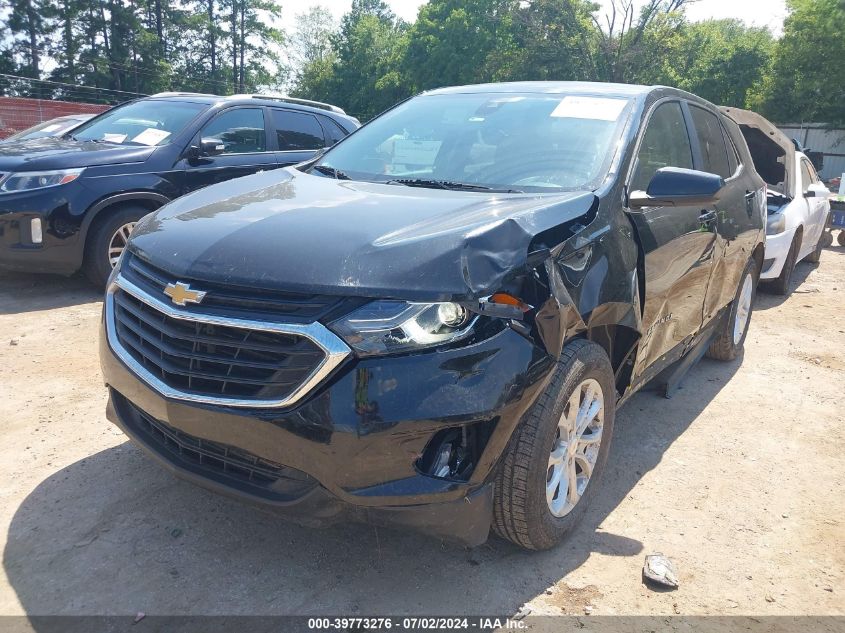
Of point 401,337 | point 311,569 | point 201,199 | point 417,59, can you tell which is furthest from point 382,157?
point 417,59

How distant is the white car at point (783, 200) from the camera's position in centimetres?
713

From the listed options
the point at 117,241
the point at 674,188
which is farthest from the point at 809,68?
the point at 674,188

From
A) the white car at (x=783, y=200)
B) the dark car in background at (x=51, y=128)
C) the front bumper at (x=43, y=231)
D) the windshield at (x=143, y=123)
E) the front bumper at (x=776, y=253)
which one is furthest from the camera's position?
the dark car in background at (x=51, y=128)

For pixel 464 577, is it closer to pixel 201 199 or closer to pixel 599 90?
pixel 201 199

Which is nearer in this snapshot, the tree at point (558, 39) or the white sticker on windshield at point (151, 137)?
the white sticker on windshield at point (151, 137)

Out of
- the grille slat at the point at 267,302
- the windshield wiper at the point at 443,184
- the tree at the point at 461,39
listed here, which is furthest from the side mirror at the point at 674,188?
the tree at the point at 461,39

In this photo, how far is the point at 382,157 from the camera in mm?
3506

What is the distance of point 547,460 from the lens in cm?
242

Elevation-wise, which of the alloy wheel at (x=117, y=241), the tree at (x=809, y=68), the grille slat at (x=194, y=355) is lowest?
the alloy wheel at (x=117, y=241)

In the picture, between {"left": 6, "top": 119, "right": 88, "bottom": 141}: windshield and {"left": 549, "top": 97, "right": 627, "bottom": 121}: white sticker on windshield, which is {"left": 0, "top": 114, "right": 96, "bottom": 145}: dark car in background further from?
{"left": 549, "top": 97, "right": 627, "bottom": 121}: white sticker on windshield

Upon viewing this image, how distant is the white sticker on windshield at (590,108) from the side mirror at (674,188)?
46cm

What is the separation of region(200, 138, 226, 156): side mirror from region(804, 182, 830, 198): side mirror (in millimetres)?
6832

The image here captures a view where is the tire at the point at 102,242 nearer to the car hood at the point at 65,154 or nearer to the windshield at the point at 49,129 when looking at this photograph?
the car hood at the point at 65,154

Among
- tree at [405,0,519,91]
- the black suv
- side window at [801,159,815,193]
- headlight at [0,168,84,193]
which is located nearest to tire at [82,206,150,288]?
the black suv
